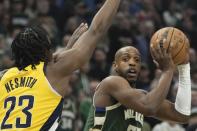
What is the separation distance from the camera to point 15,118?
17.5ft

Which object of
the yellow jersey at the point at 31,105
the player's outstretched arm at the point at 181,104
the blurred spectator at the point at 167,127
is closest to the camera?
the yellow jersey at the point at 31,105

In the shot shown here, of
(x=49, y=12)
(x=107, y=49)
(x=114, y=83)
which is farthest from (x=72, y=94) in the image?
(x=114, y=83)

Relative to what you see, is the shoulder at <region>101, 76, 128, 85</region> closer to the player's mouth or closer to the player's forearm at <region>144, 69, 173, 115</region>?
the player's mouth

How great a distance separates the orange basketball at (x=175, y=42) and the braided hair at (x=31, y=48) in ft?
3.70

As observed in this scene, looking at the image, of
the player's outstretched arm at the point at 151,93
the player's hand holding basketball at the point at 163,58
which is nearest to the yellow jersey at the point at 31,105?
the player's outstretched arm at the point at 151,93

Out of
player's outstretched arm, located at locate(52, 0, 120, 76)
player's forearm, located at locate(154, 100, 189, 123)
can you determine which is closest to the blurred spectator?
player's forearm, located at locate(154, 100, 189, 123)

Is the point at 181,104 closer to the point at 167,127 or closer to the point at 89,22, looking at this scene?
the point at 167,127

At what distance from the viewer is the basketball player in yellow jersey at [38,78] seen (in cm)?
536

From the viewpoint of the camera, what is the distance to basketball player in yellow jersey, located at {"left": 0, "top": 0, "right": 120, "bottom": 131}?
536cm

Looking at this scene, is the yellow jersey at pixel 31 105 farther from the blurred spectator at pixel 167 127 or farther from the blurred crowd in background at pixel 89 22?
the blurred spectator at pixel 167 127

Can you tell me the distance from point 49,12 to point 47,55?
29.5 feet

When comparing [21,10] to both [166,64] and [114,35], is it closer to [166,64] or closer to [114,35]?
[114,35]

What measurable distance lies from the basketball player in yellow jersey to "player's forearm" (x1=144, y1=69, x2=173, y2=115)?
0.78 metres

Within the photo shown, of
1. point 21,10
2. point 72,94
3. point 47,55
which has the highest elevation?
point 21,10
